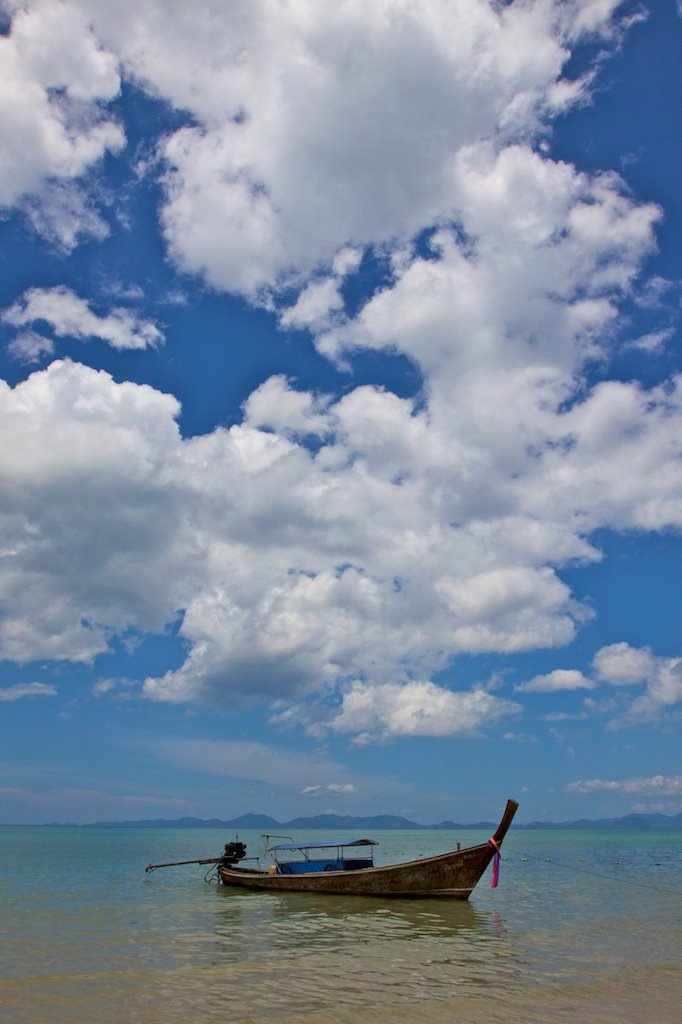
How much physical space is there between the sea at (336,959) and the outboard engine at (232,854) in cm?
366

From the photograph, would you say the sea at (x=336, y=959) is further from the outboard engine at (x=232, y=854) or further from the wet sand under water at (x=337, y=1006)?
the outboard engine at (x=232, y=854)

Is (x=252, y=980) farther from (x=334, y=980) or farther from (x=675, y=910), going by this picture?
(x=675, y=910)

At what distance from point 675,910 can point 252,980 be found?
79.3ft

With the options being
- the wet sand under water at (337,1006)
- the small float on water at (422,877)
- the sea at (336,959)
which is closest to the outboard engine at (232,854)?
the sea at (336,959)

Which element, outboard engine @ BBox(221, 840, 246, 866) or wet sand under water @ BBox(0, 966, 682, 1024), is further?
outboard engine @ BBox(221, 840, 246, 866)

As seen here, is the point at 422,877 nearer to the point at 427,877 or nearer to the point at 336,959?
the point at 427,877

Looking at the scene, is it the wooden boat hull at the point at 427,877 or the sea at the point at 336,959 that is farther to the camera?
the wooden boat hull at the point at 427,877

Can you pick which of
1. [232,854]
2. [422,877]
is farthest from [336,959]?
[232,854]

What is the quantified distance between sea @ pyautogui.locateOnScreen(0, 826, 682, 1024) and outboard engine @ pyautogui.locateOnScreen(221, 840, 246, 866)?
3.66 meters

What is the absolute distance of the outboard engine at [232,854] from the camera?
40.2 metres

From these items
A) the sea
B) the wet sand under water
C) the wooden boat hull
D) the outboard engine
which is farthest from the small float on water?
the wet sand under water

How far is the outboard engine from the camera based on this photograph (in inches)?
1582

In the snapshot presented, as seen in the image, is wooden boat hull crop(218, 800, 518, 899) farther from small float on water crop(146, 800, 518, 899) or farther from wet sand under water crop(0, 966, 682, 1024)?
wet sand under water crop(0, 966, 682, 1024)

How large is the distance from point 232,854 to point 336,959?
77.7 feet
